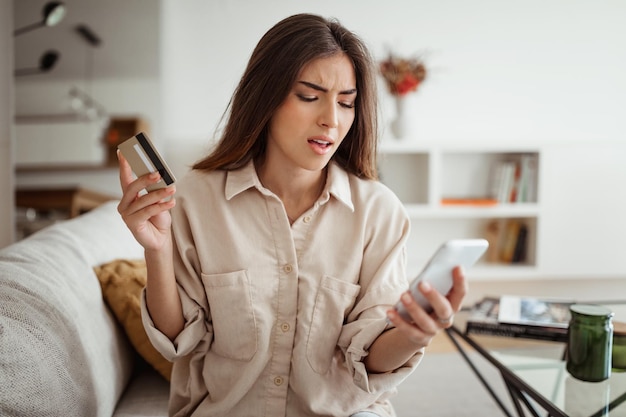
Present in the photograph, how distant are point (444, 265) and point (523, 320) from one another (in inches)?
41.4

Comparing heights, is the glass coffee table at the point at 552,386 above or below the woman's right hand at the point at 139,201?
below

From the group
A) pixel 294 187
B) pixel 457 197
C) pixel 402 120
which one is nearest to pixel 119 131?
pixel 402 120

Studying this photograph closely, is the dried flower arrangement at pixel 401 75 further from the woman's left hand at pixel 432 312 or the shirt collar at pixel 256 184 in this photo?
the woman's left hand at pixel 432 312

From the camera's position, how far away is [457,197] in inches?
150

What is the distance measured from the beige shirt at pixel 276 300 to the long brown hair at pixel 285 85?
0.07 meters

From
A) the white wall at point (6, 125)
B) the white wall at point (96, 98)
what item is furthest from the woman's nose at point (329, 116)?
the white wall at point (96, 98)

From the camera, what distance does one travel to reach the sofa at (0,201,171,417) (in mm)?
897

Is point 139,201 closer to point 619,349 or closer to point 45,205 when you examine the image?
point 619,349

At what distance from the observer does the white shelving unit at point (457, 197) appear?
351cm

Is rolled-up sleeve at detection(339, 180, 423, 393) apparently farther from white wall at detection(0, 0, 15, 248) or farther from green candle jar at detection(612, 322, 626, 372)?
white wall at detection(0, 0, 15, 248)

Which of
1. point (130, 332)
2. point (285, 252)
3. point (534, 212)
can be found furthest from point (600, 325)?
point (534, 212)

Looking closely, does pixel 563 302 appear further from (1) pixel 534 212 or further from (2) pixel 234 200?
(1) pixel 534 212

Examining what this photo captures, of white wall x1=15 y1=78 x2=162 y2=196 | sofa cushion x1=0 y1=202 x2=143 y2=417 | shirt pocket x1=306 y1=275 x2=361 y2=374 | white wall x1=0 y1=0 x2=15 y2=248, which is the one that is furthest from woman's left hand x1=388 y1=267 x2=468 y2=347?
white wall x1=15 y1=78 x2=162 y2=196

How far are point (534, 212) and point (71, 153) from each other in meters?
3.17
